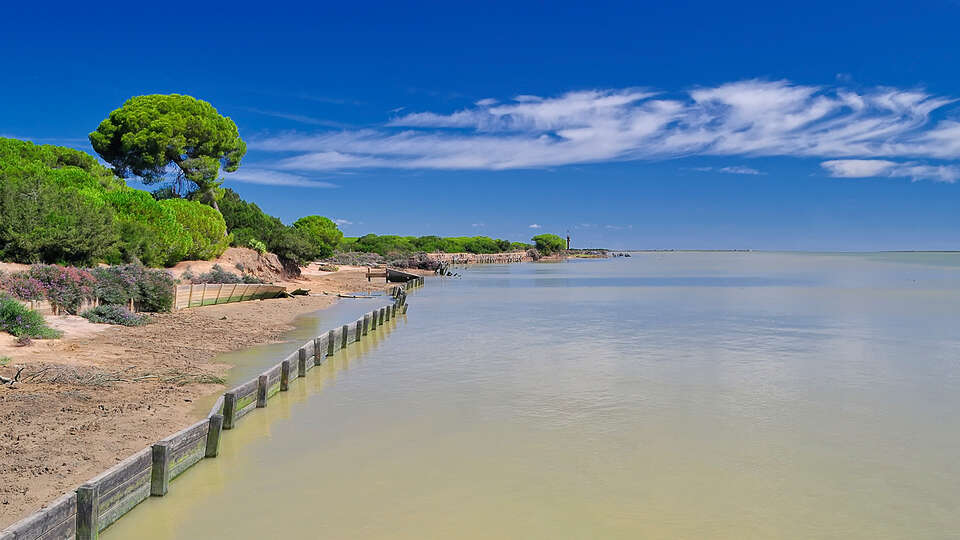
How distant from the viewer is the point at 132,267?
25953 millimetres

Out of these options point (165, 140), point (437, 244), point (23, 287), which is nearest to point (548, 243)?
point (437, 244)

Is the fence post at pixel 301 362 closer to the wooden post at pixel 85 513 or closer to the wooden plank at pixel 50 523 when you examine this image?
the wooden post at pixel 85 513

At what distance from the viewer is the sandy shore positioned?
9.02 metres

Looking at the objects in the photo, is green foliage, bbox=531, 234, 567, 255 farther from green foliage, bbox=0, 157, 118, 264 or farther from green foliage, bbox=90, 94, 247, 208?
green foliage, bbox=0, 157, 118, 264

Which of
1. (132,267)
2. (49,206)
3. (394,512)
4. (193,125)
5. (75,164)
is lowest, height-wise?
(394,512)

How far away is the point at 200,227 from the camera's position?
4300cm

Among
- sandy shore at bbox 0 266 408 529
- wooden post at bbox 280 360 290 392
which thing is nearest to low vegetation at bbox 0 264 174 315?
sandy shore at bbox 0 266 408 529

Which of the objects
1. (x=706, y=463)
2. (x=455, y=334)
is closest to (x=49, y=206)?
(x=455, y=334)

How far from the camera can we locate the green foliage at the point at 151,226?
35.3 meters

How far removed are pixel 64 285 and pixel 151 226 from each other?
16.5 metres

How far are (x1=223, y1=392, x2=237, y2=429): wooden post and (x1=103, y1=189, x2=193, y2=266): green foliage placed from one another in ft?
87.6

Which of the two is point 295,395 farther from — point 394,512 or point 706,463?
point 706,463

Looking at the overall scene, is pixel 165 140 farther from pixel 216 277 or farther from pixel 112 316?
pixel 112 316

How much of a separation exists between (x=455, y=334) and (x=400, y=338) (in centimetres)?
238
